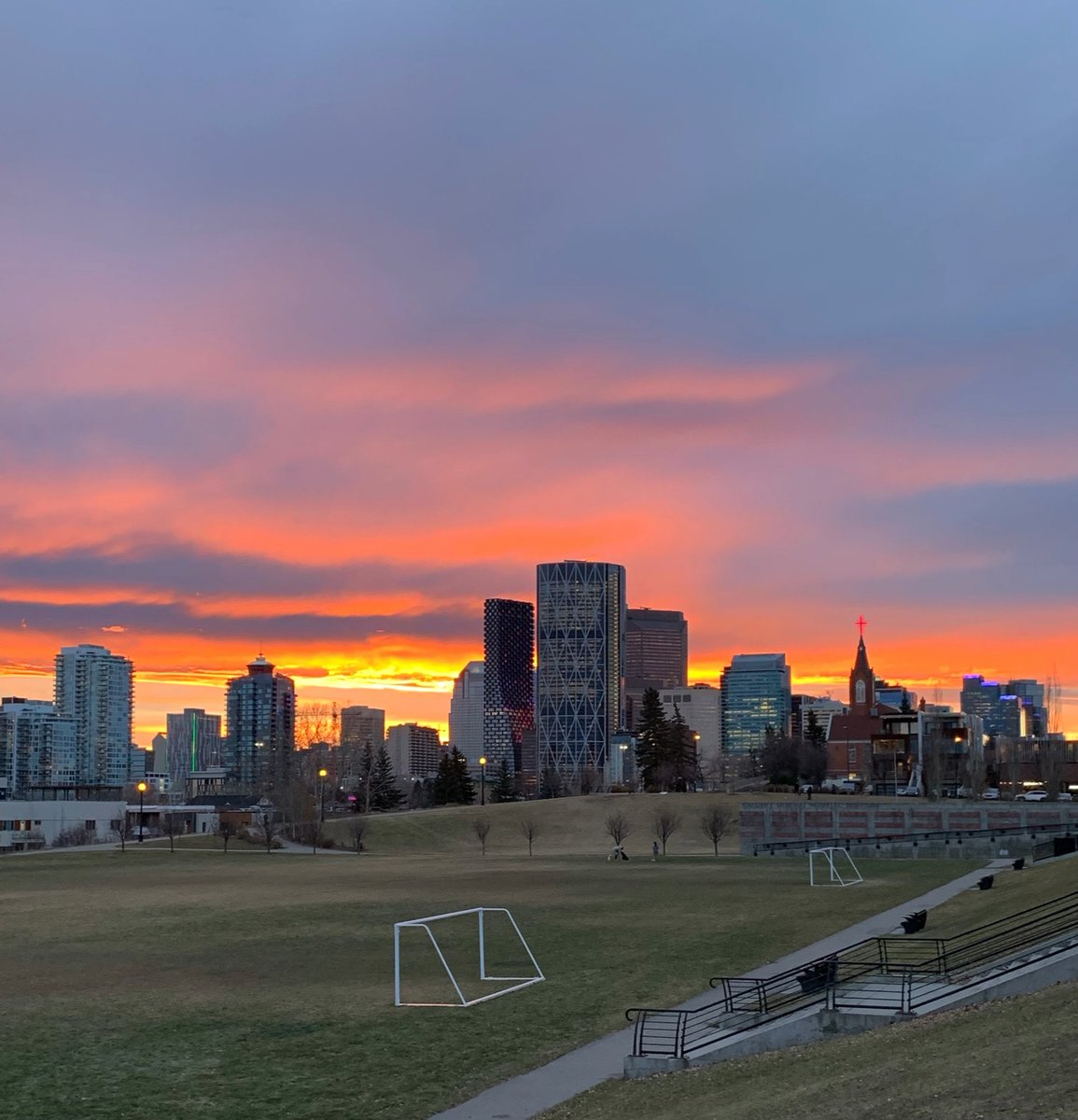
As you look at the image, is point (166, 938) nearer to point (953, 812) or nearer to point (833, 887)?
point (833, 887)

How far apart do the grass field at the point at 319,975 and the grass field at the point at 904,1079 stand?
4012 mm

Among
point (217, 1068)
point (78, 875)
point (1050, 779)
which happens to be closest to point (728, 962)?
point (217, 1068)

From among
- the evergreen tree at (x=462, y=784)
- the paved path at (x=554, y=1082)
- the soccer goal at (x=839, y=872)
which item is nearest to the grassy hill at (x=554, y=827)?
the soccer goal at (x=839, y=872)

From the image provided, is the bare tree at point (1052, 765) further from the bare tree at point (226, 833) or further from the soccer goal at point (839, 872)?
the bare tree at point (226, 833)

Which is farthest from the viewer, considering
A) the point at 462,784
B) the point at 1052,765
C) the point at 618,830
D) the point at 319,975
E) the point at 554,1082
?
the point at 462,784

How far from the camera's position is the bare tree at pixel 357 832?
117688mm

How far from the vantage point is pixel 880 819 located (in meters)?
104

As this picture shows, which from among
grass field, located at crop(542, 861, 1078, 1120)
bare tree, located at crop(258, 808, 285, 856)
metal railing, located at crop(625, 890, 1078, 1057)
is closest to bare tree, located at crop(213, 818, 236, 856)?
bare tree, located at crop(258, 808, 285, 856)

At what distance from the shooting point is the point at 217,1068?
2608 centimetres

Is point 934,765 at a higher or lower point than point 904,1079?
higher

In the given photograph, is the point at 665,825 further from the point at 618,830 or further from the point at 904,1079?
the point at 904,1079

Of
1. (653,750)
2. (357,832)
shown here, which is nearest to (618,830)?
(357,832)

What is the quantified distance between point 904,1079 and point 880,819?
292 ft

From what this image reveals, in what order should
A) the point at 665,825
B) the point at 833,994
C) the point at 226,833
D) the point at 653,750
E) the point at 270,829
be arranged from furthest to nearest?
the point at 653,750
the point at 270,829
the point at 226,833
the point at 665,825
the point at 833,994
